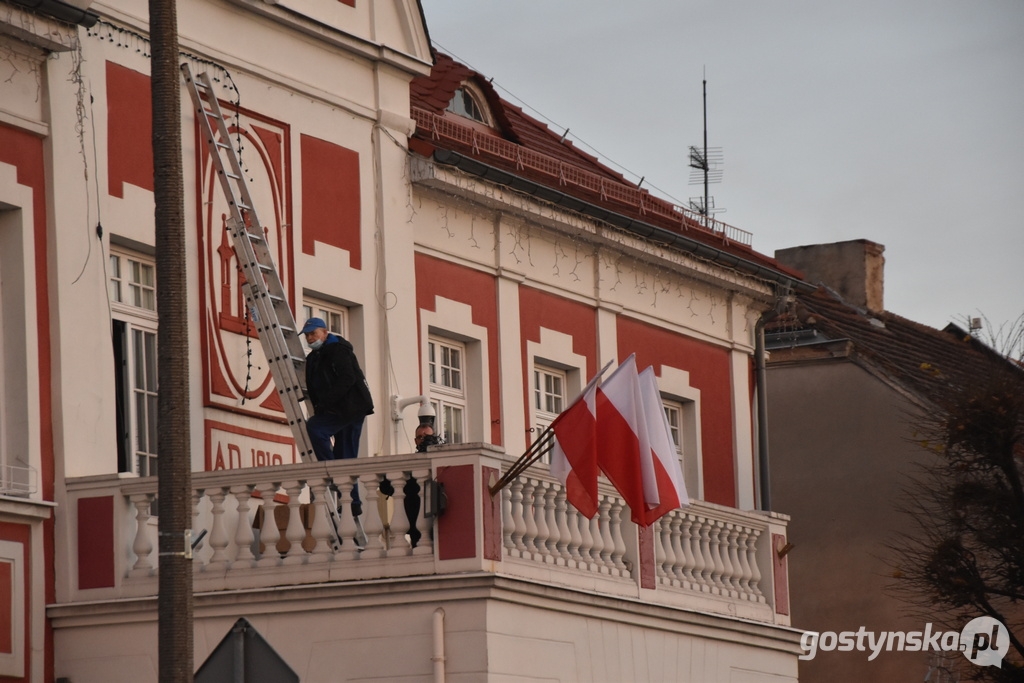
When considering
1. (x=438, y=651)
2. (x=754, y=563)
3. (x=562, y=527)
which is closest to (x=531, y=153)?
(x=754, y=563)

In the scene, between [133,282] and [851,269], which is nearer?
[133,282]

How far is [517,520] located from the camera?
16203mm

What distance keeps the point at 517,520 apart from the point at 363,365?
4.30 metres

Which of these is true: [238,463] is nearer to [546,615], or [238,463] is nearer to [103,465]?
[103,465]

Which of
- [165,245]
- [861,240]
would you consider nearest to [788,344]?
[861,240]

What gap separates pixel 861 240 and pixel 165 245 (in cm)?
2751

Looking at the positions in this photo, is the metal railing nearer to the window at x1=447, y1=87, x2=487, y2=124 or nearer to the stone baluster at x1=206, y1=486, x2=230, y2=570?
the window at x1=447, y1=87, x2=487, y2=124

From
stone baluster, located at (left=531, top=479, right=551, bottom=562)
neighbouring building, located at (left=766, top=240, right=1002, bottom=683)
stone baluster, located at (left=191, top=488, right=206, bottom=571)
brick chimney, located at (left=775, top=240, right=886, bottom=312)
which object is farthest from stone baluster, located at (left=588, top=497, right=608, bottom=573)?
brick chimney, located at (left=775, top=240, right=886, bottom=312)

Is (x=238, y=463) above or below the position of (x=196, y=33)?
below

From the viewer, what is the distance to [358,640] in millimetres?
15688

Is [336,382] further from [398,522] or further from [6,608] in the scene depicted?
[6,608]

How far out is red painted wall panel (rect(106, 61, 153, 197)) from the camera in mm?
17594

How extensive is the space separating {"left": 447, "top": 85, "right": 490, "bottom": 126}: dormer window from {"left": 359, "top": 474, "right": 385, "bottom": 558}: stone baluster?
934 cm

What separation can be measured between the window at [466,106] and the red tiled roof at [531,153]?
0.50 ft
